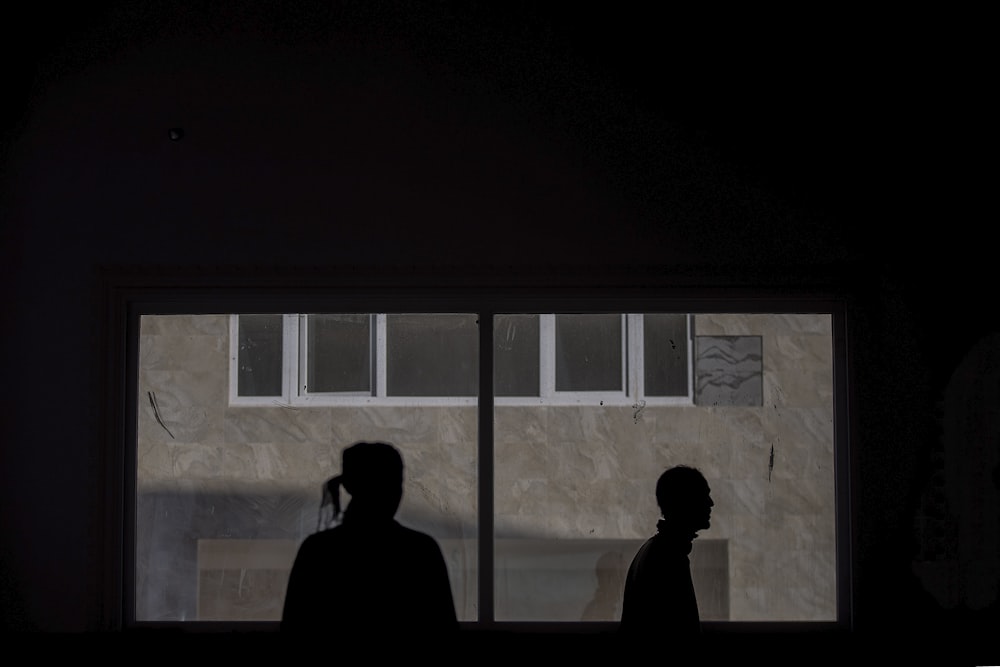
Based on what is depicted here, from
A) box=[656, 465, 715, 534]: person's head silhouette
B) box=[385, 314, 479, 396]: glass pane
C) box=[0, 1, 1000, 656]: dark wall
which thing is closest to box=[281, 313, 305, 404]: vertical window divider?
box=[0, 1, 1000, 656]: dark wall

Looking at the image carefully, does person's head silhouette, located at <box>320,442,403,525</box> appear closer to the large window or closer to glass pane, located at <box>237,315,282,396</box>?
the large window

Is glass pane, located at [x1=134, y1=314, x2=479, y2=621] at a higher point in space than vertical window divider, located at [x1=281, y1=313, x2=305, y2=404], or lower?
lower

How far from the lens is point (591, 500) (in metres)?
3.46

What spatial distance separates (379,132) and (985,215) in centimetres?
264

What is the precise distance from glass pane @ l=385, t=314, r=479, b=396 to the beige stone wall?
10 cm

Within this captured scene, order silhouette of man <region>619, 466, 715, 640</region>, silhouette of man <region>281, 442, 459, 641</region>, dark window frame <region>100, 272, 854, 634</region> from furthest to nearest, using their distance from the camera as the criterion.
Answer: dark window frame <region>100, 272, 854, 634</region>
silhouette of man <region>619, 466, 715, 640</region>
silhouette of man <region>281, 442, 459, 641</region>

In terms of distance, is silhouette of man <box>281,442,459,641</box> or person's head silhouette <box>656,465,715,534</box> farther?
person's head silhouette <box>656,465,715,534</box>

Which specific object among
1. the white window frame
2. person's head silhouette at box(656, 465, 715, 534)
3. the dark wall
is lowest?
person's head silhouette at box(656, 465, 715, 534)

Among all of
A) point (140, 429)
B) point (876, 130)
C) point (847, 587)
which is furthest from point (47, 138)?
point (847, 587)

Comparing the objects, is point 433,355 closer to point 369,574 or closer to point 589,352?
point 589,352

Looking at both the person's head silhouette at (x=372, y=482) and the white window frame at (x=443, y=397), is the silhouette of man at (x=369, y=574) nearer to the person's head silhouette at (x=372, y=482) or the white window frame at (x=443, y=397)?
the person's head silhouette at (x=372, y=482)

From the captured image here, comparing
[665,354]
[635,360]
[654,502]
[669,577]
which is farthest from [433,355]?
[669,577]

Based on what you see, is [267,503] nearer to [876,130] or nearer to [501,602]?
[501,602]

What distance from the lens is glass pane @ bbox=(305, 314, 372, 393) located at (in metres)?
3.53
